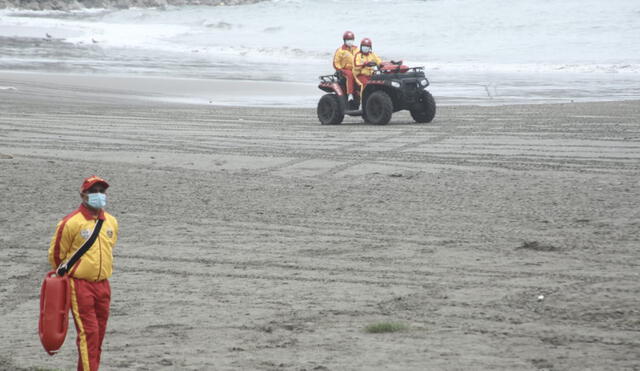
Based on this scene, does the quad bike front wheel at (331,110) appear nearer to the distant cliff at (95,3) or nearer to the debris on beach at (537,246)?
the debris on beach at (537,246)

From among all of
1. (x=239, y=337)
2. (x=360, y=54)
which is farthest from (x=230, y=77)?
(x=239, y=337)

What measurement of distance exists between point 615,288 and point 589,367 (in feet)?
6.70

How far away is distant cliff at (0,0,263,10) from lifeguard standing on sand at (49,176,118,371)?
293ft

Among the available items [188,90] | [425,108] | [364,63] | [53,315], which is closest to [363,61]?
[364,63]

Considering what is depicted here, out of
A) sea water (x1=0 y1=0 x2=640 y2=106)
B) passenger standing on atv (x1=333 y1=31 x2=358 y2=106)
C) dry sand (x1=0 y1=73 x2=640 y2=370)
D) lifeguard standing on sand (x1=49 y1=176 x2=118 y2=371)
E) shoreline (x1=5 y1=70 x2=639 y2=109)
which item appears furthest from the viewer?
sea water (x1=0 y1=0 x2=640 y2=106)

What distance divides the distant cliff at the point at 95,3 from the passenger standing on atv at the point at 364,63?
7574cm

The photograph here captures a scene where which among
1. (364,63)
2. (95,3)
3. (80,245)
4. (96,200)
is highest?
(95,3)

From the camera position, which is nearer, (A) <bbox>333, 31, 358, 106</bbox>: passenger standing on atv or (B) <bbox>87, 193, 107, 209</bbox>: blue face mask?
(B) <bbox>87, 193, 107, 209</bbox>: blue face mask

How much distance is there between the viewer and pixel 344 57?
813 inches

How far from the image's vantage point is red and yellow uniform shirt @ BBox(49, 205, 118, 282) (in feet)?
19.7

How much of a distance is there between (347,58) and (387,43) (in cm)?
3679

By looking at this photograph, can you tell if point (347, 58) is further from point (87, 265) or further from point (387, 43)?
point (387, 43)

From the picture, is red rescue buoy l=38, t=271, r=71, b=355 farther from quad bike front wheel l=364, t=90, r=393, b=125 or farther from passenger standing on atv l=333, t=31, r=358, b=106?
passenger standing on atv l=333, t=31, r=358, b=106

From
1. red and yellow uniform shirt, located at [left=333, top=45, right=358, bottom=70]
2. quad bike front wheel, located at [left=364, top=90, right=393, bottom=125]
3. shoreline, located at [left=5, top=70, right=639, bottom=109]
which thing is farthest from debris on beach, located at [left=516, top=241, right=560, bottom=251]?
shoreline, located at [left=5, top=70, right=639, bottom=109]
